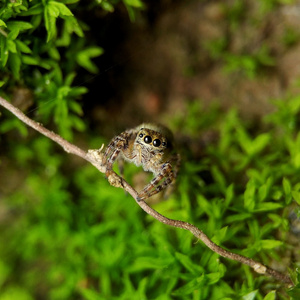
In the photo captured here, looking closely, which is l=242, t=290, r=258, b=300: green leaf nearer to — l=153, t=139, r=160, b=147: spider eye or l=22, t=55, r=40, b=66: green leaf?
l=153, t=139, r=160, b=147: spider eye

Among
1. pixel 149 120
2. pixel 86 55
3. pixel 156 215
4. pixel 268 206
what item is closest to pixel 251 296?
pixel 268 206

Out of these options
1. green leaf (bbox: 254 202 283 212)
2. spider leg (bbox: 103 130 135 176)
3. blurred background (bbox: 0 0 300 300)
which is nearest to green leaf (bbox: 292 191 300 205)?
blurred background (bbox: 0 0 300 300)

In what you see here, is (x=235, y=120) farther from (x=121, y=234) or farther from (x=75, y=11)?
(x=75, y=11)

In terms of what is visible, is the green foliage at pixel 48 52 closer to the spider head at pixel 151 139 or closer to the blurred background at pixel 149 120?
the blurred background at pixel 149 120

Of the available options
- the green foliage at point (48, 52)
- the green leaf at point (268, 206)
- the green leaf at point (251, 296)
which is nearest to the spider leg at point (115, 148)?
the green foliage at point (48, 52)

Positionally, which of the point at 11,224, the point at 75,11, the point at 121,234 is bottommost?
the point at 11,224

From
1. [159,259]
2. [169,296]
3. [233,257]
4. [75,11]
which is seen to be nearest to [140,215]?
[159,259]
